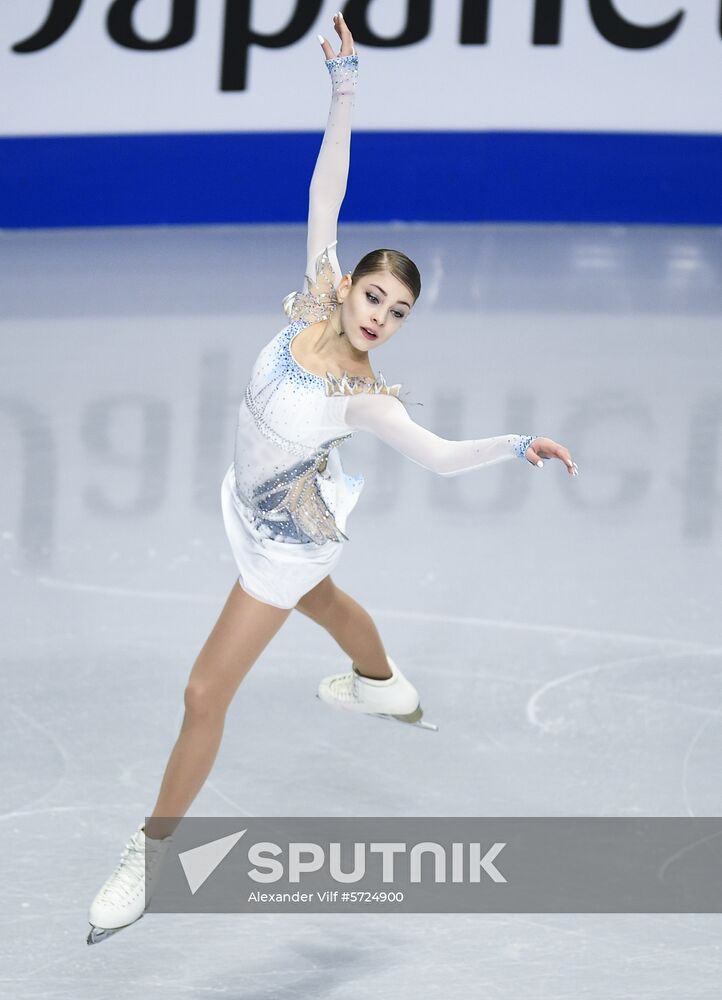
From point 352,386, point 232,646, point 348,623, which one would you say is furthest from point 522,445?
point 348,623

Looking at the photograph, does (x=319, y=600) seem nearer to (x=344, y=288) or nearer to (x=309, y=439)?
(x=309, y=439)

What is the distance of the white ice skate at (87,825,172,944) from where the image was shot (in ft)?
8.98

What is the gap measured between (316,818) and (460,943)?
1.65 feet

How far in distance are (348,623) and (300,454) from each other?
21.7 inches

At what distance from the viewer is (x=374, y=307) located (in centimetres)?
274

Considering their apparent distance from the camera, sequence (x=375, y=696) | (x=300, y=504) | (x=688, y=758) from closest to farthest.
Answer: (x=300, y=504) < (x=375, y=696) < (x=688, y=758)

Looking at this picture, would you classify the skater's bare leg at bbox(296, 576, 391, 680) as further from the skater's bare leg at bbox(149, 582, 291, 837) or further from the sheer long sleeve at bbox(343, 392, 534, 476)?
the sheer long sleeve at bbox(343, 392, 534, 476)

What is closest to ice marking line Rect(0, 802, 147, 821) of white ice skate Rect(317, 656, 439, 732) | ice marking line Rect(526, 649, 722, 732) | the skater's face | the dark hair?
white ice skate Rect(317, 656, 439, 732)

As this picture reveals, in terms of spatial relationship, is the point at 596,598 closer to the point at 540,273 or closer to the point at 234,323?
the point at 234,323

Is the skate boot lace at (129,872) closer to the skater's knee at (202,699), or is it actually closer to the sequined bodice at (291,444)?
the skater's knee at (202,699)

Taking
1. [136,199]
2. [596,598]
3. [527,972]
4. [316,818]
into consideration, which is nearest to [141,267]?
[136,199]

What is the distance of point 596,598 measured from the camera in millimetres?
4344

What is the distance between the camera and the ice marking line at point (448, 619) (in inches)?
161

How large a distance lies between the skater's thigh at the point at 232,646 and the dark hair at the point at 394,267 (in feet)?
2.11
